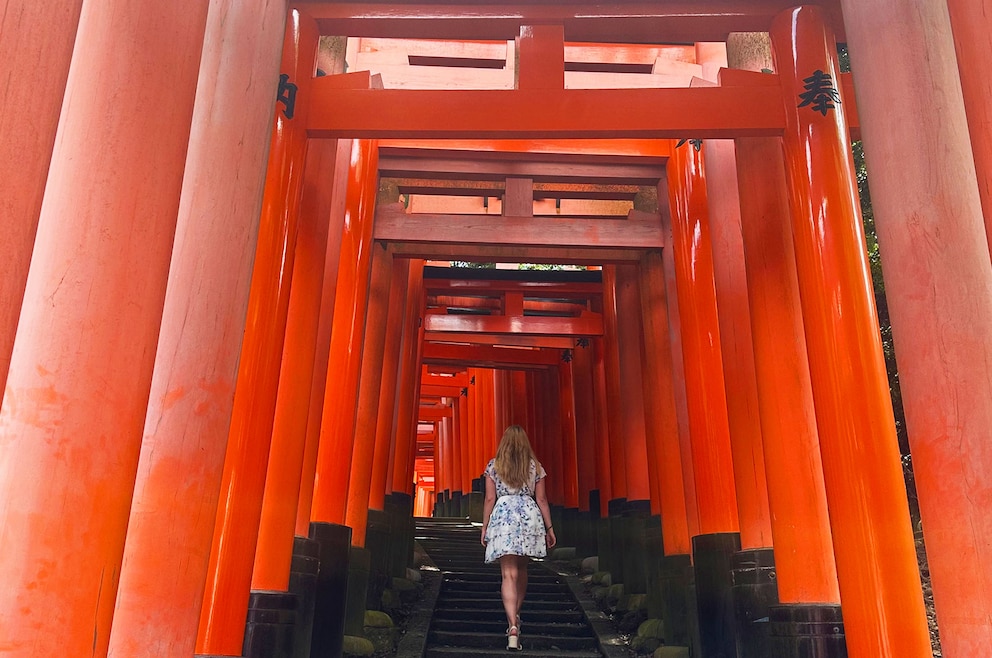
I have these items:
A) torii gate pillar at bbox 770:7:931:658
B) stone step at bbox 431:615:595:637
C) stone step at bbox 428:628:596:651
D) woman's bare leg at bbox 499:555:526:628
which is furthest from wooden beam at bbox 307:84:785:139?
stone step at bbox 431:615:595:637

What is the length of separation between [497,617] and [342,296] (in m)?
3.74

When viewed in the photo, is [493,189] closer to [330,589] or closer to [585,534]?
[330,589]

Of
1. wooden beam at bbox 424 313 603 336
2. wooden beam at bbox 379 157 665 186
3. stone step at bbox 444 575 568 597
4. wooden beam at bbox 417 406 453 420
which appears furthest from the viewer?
wooden beam at bbox 417 406 453 420

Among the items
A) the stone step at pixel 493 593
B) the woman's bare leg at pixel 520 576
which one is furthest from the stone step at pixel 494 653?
the stone step at pixel 493 593

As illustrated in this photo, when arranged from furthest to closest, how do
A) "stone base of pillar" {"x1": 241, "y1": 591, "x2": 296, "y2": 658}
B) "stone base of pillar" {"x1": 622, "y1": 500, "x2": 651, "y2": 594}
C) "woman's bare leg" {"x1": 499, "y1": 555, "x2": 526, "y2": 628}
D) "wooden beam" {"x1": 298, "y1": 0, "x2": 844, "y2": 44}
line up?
1. "stone base of pillar" {"x1": 622, "y1": 500, "x2": 651, "y2": 594}
2. "woman's bare leg" {"x1": 499, "y1": 555, "x2": 526, "y2": 628}
3. "wooden beam" {"x1": 298, "y1": 0, "x2": 844, "y2": 44}
4. "stone base of pillar" {"x1": 241, "y1": 591, "x2": 296, "y2": 658}

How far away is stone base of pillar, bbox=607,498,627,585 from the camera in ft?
34.9

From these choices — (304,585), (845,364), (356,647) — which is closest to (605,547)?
(356,647)

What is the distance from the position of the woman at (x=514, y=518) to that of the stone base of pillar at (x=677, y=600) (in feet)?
5.14

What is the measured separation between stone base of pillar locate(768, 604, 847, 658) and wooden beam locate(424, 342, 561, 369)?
34.9 ft

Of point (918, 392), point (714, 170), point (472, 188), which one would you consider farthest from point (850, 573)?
point (472, 188)

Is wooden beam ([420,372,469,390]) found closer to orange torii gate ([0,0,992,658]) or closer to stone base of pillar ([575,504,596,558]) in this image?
stone base of pillar ([575,504,596,558])

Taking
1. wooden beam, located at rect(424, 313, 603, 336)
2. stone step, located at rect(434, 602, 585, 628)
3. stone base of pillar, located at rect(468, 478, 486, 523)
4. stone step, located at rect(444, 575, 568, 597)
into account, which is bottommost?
stone step, located at rect(434, 602, 585, 628)

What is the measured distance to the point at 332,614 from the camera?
6.66 meters

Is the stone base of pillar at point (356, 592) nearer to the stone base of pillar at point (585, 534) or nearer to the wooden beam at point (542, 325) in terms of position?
the wooden beam at point (542, 325)
